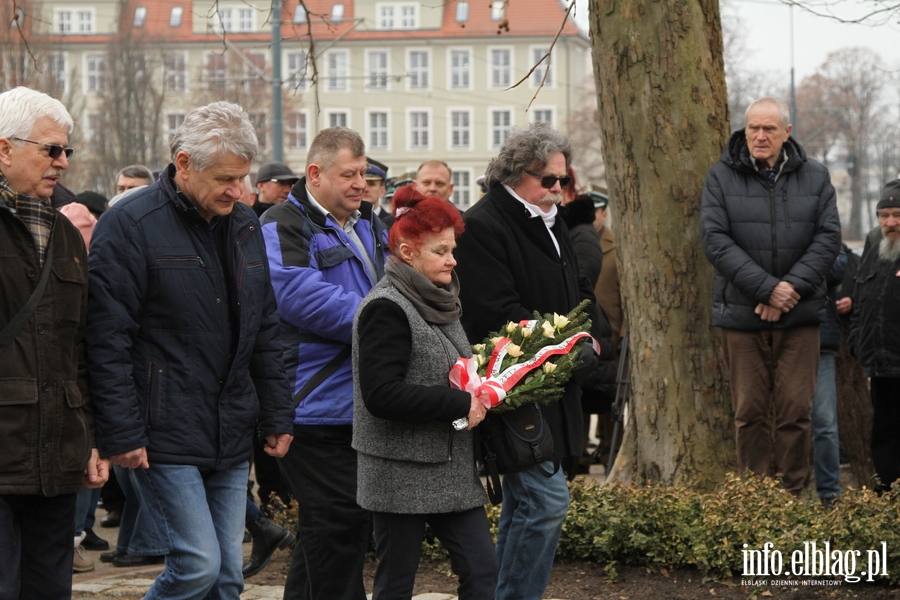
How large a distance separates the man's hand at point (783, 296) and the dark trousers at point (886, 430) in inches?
59.8

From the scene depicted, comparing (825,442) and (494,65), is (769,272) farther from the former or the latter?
(494,65)

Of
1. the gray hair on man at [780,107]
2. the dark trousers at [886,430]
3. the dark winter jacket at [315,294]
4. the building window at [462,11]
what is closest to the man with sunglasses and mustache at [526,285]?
the dark winter jacket at [315,294]

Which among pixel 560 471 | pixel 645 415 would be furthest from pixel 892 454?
pixel 560 471

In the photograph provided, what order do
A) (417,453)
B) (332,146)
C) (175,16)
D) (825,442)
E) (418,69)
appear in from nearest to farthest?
(417,453) < (332,146) < (825,442) < (175,16) < (418,69)

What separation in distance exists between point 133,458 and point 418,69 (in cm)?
7319

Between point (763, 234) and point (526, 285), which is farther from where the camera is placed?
point (763, 234)

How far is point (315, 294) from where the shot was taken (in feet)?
16.2

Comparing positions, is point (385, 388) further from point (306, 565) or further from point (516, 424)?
point (306, 565)

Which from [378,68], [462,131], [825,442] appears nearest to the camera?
[825,442]

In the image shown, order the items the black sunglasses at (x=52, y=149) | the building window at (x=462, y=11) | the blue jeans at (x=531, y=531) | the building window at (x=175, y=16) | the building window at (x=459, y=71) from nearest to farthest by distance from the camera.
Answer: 1. the black sunglasses at (x=52, y=149)
2. the blue jeans at (x=531, y=531)
3. the building window at (x=175, y=16)
4. the building window at (x=459, y=71)
5. the building window at (x=462, y=11)

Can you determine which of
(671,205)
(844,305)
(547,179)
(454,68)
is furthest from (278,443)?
(454,68)

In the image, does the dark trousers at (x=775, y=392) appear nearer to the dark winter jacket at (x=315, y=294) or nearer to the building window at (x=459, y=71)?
the dark winter jacket at (x=315, y=294)

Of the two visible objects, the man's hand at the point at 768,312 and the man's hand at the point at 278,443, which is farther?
the man's hand at the point at 768,312

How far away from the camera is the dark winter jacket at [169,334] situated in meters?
4.20
